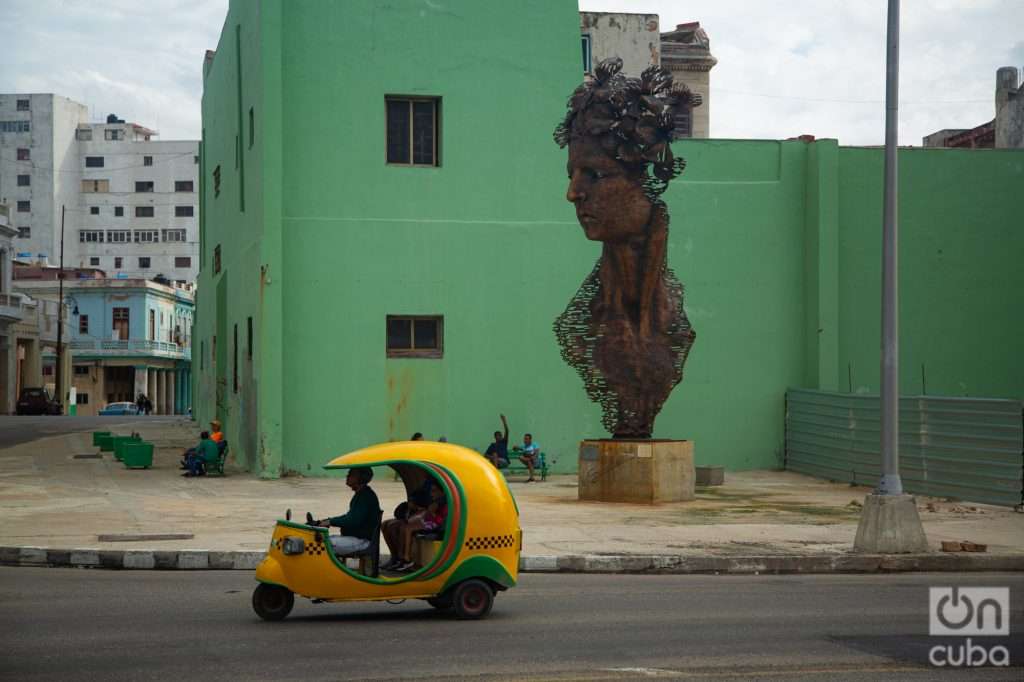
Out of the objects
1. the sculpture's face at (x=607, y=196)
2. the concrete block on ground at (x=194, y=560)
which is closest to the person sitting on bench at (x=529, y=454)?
the sculpture's face at (x=607, y=196)

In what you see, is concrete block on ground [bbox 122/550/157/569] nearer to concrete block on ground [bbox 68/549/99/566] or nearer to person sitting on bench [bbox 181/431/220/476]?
concrete block on ground [bbox 68/549/99/566]

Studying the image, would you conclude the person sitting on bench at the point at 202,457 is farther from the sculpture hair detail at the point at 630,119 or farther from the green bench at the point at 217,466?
the sculpture hair detail at the point at 630,119

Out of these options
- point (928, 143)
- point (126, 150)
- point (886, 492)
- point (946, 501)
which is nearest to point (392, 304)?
point (946, 501)

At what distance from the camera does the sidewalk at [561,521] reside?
1490 centimetres

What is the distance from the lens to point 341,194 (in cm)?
2831

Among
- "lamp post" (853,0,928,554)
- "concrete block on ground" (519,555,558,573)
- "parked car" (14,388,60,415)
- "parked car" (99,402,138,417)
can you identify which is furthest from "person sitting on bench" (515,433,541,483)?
"parked car" (99,402,138,417)

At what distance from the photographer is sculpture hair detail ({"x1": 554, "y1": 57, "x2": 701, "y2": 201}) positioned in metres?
21.7

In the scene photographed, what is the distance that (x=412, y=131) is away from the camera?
29.0 metres

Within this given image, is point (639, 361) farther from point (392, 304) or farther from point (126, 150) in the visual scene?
point (126, 150)

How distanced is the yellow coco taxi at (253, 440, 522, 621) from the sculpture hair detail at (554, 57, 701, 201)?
11803 millimetres

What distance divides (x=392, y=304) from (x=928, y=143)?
28.8m

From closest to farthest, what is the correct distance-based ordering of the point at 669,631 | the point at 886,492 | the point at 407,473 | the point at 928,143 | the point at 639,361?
1. the point at 669,631
2. the point at 407,473
3. the point at 886,492
4. the point at 639,361
5. the point at 928,143

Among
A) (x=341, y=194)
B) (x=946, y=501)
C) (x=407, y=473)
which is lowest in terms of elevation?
(x=946, y=501)

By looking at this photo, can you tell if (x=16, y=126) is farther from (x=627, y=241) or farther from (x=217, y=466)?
(x=627, y=241)
